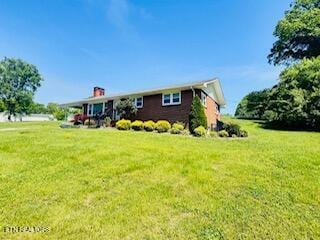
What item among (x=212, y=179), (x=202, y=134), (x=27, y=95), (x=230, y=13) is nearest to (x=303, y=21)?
(x=230, y=13)

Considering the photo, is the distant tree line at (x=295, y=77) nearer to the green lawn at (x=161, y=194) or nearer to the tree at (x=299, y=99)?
the tree at (x=299, y=99)

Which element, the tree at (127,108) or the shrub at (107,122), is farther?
the shrub at (107,122)

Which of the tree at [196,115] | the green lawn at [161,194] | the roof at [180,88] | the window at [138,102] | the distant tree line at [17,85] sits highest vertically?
the distant tree line at [17,85]

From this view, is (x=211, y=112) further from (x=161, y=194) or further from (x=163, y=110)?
(x=161, y=194)

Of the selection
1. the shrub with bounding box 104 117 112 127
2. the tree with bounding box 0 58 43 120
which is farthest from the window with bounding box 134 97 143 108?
the tree with bounding box 0 58 43 120

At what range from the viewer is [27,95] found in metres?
54.2

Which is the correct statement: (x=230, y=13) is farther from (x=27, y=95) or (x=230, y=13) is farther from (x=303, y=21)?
(x=27, y=95)

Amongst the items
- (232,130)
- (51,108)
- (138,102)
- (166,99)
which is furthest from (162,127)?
(51,108)

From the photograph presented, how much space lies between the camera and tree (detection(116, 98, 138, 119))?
70.2 ft

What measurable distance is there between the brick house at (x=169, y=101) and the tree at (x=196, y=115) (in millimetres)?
823

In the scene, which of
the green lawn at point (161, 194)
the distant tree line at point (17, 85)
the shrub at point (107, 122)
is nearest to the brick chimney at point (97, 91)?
the shrub at point (107, 122)

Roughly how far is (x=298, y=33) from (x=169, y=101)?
70.8 feet

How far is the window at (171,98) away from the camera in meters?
19.8

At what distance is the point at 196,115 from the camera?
17781 mm
